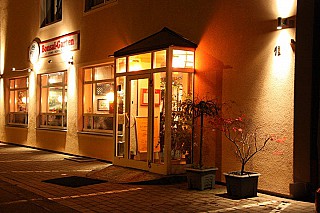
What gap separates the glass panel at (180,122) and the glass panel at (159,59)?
17.9 inches

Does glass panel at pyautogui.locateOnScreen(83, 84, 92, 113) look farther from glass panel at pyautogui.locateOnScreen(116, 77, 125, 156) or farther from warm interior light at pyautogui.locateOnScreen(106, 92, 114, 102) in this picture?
glass panel at pyautogui.locateOnScreen(116, 77, 125, 156)

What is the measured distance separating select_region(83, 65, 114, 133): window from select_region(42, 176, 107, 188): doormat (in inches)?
133

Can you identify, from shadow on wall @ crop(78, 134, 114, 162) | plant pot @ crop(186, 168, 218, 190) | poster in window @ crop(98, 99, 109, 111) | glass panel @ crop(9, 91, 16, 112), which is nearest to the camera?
plant pot @ crop(186, 168, 218, 190)

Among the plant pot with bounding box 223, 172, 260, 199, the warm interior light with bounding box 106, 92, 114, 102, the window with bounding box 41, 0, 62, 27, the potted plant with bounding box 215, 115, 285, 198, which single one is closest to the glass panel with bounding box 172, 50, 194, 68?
the potted plant with bounding box 215, 115, 285, 198

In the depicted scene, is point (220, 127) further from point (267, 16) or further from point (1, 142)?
point (1, 142)

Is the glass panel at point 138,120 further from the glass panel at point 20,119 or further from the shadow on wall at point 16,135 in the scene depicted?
the glass panel at point 20,119

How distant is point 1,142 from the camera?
2206 centimetres

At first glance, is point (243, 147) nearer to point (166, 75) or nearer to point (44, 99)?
point (166, 75)

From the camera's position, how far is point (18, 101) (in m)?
21.1

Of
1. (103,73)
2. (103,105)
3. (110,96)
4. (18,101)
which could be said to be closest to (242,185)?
(110,96)

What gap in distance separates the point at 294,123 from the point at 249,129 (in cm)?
119

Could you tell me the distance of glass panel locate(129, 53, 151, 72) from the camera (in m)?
11.5

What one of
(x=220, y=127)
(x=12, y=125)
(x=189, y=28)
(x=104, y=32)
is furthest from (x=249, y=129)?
(x=12, y=125)

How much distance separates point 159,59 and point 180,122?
5.65 feet
